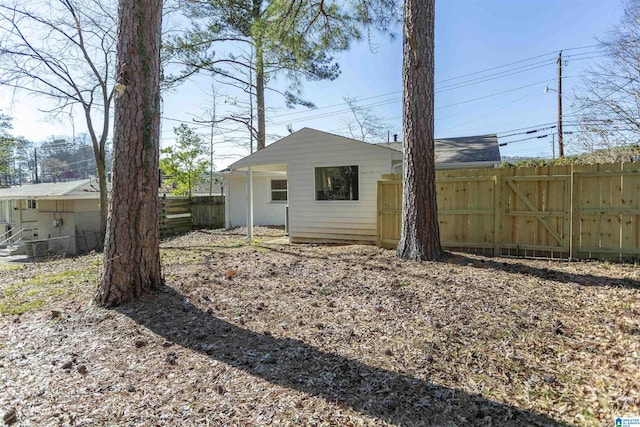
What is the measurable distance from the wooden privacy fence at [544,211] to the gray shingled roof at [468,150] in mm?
4535

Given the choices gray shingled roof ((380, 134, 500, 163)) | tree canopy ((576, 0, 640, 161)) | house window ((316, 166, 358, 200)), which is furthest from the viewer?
tree canopy ((576, 0, 640, 161))

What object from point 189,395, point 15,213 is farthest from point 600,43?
A: point 15,213

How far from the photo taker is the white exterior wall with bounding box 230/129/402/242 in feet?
28.4

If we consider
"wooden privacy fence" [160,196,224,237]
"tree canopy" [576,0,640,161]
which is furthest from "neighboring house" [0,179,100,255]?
"tree canopy" [576,0,640,161]

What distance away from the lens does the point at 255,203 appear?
47.9ft

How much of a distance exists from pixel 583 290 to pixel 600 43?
1337 centimetres

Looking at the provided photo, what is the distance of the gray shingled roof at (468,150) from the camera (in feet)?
35.9

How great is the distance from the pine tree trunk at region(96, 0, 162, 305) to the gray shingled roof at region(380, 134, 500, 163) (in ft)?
31.6

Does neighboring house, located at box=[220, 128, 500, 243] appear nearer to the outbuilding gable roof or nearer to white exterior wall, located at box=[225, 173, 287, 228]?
the outbuilding gable roof

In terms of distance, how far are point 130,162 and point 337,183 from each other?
19.1 ft

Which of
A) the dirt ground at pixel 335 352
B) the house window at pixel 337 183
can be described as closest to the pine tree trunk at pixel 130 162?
the dirt ground at pixel 335 352

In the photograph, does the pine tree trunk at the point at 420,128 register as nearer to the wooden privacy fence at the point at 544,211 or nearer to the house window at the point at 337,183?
the wooden privacy fence at the point at 544,211

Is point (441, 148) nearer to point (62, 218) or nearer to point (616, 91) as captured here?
point (616, 91)

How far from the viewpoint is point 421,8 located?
5766mm
